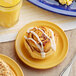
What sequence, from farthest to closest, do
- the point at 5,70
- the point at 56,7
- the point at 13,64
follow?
the point at 56,7
the point at 13,64
the point at 5,70

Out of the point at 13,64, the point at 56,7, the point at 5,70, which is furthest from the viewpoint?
the point at 56,7

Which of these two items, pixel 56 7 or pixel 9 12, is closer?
pixel 9 12

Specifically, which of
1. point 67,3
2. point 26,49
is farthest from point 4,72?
point 67,3

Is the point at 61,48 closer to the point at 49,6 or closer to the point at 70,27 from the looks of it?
the point at 70,27

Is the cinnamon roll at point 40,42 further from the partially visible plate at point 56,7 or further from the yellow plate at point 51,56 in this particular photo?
the partially visible plate at point 56,7

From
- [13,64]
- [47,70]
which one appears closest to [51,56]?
[47,70]

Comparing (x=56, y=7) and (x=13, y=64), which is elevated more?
(x=56, y=7)

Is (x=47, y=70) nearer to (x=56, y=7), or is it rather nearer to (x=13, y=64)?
(x=13, y=64)
